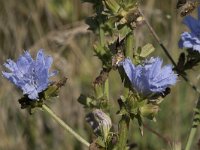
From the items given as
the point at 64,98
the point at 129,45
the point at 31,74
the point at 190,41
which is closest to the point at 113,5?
the point at 129,45

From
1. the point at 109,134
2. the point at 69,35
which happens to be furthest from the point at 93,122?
the point at 69,35

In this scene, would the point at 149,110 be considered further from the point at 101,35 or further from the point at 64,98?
the point at 64,98

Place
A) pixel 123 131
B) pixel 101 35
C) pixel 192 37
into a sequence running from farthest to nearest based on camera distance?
→ pixel 101 35
pixel 192 37
pixel 123 131

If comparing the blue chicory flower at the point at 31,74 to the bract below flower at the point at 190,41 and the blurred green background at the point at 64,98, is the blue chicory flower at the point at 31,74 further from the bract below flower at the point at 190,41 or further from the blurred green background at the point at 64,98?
the blurred green background at the point at 64,98

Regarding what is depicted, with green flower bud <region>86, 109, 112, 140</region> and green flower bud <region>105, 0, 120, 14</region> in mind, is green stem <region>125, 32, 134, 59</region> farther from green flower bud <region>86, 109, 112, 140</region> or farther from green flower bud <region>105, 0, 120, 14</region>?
green flower bud <region>86, 109, 112, 140</region>

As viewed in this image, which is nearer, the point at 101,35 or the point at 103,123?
the point at 103,123
